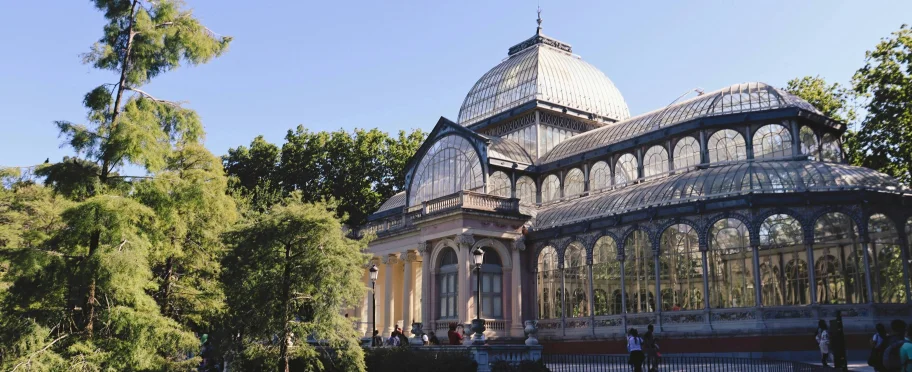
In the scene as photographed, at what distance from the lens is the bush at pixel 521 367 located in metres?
23.3

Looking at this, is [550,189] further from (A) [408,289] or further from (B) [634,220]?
(B) [634,220]

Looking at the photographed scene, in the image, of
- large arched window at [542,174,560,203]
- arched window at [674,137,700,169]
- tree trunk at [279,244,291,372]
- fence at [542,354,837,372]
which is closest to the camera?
fence at [542,354,837,372]

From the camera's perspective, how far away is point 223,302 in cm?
2428

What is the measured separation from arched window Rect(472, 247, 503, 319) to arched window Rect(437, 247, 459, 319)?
53.6 inches

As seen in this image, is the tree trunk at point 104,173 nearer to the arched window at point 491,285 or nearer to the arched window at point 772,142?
the arched window at point 491,285

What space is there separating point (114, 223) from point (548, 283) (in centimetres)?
2409

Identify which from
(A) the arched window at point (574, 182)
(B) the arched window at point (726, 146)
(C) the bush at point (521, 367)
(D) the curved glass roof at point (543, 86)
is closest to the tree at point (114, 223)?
(C) the bush at point (521, 367)

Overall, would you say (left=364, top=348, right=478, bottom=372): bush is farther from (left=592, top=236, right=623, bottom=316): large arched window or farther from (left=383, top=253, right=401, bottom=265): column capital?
(left=383, top=253, right=401, bottom=265): column capital

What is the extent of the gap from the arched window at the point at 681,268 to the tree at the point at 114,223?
19.5m

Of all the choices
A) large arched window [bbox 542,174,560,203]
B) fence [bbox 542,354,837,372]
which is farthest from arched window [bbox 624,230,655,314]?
large arched window [bbox 542,174,560,203]

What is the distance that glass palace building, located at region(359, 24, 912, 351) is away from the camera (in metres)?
28.4

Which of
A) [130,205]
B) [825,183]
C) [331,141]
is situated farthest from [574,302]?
[331,141]

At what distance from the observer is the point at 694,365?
23.1 metres

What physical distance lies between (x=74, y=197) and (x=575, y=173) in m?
29.0
